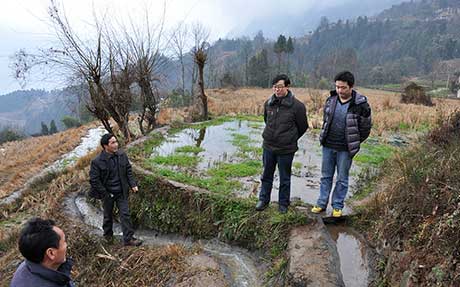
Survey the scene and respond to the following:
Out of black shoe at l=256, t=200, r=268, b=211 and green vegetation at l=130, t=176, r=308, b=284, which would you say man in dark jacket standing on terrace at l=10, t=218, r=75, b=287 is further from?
black shoe at l=256, t=200, r=268, b=211

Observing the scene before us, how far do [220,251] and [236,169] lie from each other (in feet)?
7.16

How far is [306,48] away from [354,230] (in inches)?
4816

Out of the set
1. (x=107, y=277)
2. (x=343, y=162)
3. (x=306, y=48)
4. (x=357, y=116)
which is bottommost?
(x=107, y=277)

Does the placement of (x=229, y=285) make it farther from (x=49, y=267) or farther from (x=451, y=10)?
(x=451, y=10)

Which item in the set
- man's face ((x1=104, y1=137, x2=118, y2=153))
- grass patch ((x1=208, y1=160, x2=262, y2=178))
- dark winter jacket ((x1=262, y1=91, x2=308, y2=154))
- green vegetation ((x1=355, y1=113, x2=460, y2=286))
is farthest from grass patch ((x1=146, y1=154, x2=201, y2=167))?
green vegetation ((x1=355, y1=113, x2=460, y2=286))

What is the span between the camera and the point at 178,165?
7.36 meters

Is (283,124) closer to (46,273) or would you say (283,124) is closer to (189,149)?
(46,273)

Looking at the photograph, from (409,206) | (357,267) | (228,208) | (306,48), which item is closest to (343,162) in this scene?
(409,206)

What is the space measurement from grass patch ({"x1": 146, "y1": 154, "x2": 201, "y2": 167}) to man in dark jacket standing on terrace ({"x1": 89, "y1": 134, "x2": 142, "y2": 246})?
7.00ft

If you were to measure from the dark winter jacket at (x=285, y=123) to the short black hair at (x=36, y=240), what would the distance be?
116 inches

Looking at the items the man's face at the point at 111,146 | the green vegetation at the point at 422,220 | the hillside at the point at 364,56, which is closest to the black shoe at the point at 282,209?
the green vegetation at the point at 422,220

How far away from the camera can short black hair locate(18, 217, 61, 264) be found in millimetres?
2207

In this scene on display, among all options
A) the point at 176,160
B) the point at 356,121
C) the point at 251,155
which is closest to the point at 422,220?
the point at 356,121

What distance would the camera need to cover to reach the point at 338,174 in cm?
455
